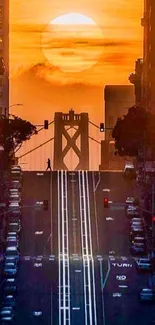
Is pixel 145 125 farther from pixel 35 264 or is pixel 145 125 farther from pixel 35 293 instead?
pixel 35 293

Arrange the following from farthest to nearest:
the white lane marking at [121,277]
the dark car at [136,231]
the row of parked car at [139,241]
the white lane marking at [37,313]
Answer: the dark car at [136,231], the white lane marking at [121,277], the row of parked car at [139,241], the white lane marking at [37,313]

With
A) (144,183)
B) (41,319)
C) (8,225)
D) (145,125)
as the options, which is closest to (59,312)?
(41,319)

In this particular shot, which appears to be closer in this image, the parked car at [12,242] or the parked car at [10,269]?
the parked car at [10,269]

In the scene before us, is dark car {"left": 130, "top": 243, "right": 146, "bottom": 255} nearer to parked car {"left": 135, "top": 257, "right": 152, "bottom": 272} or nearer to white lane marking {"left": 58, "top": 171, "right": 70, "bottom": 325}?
white lane marking {"left": 58, "top": 171, "right": 70, "bottom": 325}

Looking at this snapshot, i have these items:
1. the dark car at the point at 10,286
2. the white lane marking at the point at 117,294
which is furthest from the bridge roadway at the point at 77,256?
the dark car at the point at 10,286

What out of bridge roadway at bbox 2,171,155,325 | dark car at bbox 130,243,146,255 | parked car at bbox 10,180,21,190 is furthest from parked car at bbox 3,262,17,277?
parked car at bbox 10,180,21,190

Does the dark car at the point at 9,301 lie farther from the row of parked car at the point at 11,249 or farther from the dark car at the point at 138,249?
the dark car at the point at 138,249
